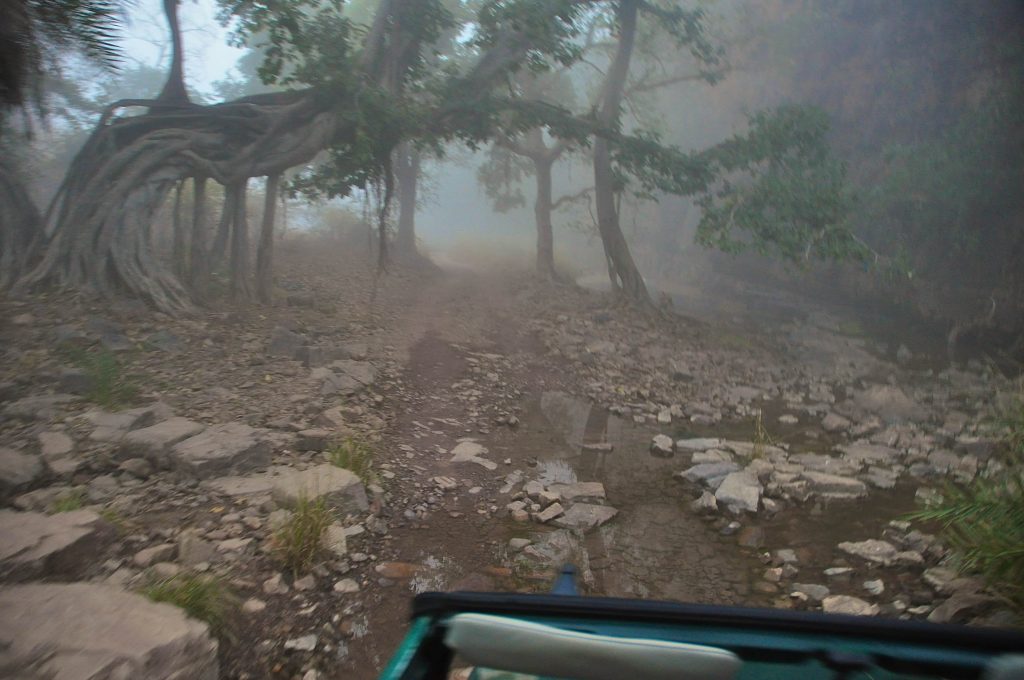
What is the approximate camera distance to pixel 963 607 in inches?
120

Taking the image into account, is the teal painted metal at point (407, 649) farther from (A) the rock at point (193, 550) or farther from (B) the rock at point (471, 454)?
(B) the rock at point (471, 454)

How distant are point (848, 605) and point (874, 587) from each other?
0.39 metres

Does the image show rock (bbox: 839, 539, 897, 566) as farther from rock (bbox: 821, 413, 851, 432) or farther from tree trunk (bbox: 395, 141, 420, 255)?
tree trunk (bbox: 395, 141, 420, 255)

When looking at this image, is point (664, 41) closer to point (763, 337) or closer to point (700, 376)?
point (763, 337)

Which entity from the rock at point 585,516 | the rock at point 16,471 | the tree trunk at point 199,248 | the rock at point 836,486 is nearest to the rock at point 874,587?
the rock at point 836,486

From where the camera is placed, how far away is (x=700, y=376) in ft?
31.9

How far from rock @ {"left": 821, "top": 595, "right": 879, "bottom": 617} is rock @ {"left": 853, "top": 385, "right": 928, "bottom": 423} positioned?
5619 mm

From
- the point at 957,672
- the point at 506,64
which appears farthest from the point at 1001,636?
the point at 506,64

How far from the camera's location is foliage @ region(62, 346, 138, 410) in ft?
16.7

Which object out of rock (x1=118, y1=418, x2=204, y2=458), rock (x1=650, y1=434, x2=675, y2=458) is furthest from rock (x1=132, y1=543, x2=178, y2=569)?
rock (x1=650, y1=434, x2=675, y2=458)

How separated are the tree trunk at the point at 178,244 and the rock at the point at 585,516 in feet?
23.1

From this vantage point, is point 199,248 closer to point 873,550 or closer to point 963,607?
point 873,550

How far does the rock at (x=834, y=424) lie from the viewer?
7.58m

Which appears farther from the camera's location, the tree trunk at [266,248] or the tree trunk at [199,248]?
the tree trunk at [266,248]
